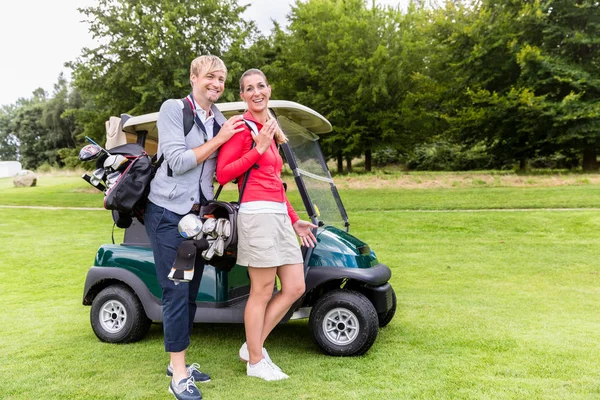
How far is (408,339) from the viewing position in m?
3.89

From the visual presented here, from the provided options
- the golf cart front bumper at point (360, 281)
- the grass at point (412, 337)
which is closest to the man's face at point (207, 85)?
the golf cart front bumper at point (360, 281)

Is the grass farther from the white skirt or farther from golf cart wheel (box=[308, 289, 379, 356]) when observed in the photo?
the white skirt

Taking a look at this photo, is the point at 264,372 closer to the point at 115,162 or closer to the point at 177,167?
the point at 177,167

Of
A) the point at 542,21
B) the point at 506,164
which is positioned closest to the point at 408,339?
the point at 542,21

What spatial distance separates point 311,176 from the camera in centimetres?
398

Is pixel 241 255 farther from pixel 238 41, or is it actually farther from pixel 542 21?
pixel 238 41

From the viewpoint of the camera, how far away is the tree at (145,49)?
20828 millimetres

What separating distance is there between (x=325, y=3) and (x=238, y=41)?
17.2 ft

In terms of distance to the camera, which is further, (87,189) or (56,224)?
(87,189)

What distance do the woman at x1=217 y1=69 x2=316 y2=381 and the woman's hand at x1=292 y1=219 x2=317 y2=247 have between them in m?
0.15

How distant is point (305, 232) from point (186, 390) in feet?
3.80

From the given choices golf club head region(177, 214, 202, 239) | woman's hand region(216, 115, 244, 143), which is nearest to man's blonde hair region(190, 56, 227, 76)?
woman's hand region(216, 115, 244, 143)

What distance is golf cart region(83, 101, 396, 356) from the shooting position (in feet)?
11.7

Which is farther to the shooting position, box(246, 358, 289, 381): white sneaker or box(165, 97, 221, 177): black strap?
box(246, 358, 289, 381): white sneaker
